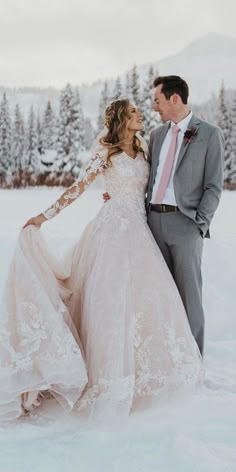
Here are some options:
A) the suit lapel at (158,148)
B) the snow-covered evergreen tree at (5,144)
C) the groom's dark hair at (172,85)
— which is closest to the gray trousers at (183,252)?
the suit lapel at (158,148)

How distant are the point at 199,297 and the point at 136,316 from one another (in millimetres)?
824

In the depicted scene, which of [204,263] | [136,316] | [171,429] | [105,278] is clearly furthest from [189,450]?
[204,263]

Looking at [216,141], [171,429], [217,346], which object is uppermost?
[216,141]

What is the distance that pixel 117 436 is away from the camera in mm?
3742

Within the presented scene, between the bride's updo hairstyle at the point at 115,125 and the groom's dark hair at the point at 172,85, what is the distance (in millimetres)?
395

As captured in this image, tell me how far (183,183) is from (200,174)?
169mm

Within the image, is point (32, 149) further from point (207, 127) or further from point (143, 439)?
point (143, 439)

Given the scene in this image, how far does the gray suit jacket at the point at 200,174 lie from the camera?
15.3 feet

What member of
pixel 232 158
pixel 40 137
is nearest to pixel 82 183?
pixel 232 158

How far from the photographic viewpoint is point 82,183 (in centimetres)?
457

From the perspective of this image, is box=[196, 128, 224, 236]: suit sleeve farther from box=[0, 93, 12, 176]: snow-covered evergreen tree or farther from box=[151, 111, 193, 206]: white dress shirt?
box=[0, 93, 12, 176]: snow-covered evergreen tree

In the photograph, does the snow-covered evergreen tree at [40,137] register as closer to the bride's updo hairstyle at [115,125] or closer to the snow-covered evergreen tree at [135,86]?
the snow-covered evergreen tree at [135,86]

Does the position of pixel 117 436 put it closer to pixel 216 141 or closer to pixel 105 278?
pixel 105 278

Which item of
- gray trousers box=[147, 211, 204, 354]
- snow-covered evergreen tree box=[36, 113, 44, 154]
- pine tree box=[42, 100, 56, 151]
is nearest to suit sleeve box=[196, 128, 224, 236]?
gray trousers box=[147, 211, 204, 354]
